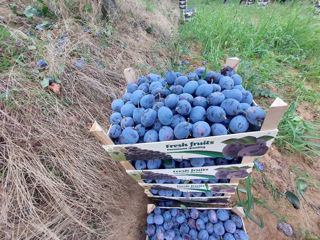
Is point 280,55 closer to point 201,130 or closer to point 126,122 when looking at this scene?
point 201,130

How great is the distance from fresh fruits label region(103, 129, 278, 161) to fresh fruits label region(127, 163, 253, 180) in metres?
0.16

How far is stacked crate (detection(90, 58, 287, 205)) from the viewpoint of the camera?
2.39ft

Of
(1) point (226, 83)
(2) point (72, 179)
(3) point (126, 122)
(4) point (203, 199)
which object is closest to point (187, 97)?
(1) point (226, 83)

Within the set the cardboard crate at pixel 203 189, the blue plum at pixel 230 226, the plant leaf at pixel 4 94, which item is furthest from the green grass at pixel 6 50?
the blue plum at pixel 230 226

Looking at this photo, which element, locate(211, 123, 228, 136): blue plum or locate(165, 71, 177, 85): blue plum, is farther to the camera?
locate(165, 71, 177, 85): blue plum

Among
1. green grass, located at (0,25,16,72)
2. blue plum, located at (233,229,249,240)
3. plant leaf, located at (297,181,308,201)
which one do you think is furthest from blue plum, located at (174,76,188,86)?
green grass, located at (0,25,16,72)

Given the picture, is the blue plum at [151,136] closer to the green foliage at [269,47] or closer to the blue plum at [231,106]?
the blue plum at [231,106]

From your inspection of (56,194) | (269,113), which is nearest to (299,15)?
(269,113)

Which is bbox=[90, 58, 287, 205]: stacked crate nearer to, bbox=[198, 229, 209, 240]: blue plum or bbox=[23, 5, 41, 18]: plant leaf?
bbox=[198, 229, 209, 240]: blue plum

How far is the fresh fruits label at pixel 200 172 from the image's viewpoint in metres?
0.99

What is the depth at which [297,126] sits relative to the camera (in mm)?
1813

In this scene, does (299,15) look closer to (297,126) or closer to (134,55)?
(297,126)

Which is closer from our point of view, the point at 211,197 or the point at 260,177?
the point at 211,197

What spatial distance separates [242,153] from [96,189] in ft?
4.54
